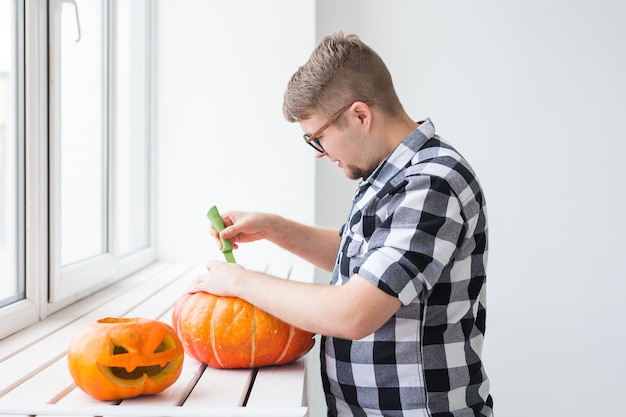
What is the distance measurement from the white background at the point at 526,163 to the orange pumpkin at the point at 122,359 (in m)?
1.46

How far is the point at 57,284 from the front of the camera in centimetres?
150

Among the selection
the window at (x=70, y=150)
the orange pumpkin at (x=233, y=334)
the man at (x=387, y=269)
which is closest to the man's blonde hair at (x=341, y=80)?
the man at (x=387, y=269)

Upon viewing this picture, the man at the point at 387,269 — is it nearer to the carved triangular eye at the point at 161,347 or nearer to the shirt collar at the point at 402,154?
the shirt collar at the point at 402,154

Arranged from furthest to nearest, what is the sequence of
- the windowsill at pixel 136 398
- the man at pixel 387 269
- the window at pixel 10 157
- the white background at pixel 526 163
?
the white background at pixel 526 163 → the window at pixel 10 157 → the man at pixel 387 269 → the windowsill at pixel 136 398

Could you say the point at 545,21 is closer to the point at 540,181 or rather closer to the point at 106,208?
the point at 540,181

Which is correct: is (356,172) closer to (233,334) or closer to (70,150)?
(233,334)

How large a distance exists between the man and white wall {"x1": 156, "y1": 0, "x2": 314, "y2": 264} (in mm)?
1098

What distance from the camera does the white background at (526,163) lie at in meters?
2.44

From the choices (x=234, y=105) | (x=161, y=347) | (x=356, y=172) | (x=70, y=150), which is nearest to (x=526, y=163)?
(x=234, y=105)

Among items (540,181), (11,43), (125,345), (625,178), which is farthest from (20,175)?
(625,178)

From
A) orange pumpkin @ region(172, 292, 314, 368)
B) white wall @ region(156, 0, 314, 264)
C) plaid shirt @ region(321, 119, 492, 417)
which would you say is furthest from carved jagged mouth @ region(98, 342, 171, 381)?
white wall @ region(156, 0, 314, 264)

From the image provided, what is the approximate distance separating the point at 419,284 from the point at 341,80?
37cm

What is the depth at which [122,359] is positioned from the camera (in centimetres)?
89

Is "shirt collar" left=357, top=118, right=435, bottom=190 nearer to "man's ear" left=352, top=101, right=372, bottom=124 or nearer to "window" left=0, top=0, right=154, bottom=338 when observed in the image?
"man's ear" left=352, top=101, right=372, bottom=124
